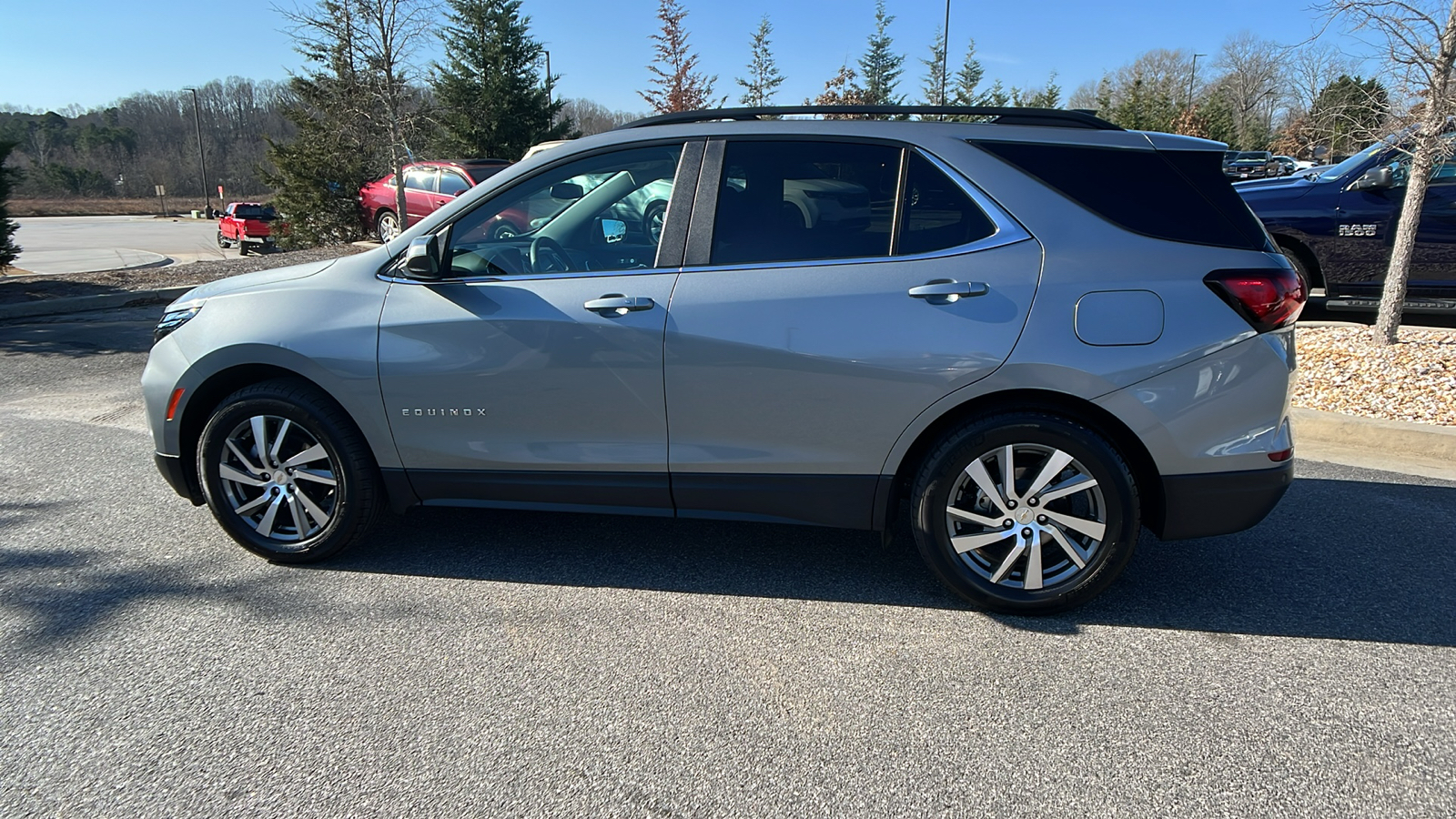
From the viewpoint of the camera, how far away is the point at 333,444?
148 inches

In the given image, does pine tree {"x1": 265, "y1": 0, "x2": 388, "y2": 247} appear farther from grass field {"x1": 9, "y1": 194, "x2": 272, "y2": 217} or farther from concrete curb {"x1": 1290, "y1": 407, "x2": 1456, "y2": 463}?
grass field {"x1": 9, "y1": 194, "x2": 272, "y2": 217}

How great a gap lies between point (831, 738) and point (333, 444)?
2358mm

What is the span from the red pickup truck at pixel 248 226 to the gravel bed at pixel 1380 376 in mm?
29990

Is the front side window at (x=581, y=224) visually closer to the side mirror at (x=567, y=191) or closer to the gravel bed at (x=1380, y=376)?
the side mirror at (x=567, y=191)

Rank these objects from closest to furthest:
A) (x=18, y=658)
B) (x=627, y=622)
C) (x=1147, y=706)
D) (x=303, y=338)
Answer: (x=1147, y=706) → (x=18, y=658) → (x=627, y=622) → (x=303, y=338)

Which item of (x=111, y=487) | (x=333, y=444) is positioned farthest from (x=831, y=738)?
(x=111, y=487)

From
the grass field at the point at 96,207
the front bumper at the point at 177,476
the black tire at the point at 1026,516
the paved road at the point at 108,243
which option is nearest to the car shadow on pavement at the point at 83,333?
the front bumper at the point at 177,476

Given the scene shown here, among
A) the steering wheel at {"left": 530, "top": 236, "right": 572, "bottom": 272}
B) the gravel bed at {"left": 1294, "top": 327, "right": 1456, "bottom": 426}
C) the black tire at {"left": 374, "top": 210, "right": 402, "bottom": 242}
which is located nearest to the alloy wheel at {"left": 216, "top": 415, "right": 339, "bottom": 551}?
the steering wheel at {"left": 530, "top": 236, "right": 572, "bottom": 272}

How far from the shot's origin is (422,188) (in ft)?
55.8

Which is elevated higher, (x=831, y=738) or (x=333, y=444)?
(x=333, y=444)

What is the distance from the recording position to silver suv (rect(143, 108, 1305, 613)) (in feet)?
10.5

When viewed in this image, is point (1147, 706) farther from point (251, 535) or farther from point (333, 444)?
point (251, 535)

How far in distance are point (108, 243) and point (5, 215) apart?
28657 millimetres

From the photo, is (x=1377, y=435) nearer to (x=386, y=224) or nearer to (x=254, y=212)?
(x=386, y=224)
